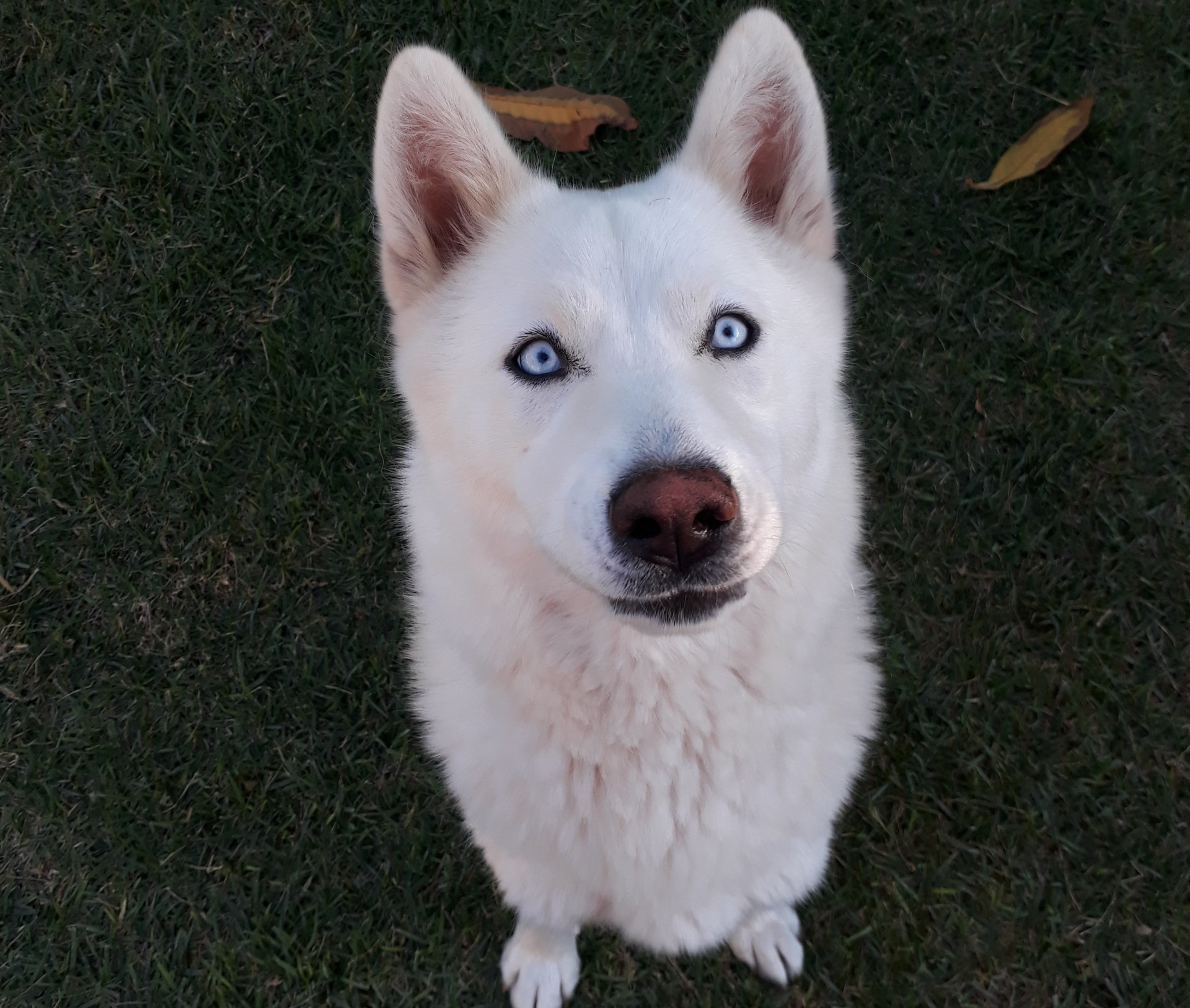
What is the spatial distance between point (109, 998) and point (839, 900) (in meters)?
2.72

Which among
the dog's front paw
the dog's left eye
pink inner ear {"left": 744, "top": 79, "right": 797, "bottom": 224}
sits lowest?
the dog's front paw

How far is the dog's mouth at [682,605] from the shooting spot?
5.78ft

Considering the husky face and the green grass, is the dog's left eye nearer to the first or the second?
the husky face

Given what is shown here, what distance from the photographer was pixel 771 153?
217 cm

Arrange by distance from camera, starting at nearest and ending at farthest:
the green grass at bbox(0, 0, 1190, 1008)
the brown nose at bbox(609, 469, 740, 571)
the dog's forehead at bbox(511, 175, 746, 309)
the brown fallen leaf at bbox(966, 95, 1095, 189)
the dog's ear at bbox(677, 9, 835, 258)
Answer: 1. the brown nose at bbox(609, 469, 740, 571)
2. the dog's forehead at bbox(511, 175, 746, 309)
3. the dog's ear at bbox(677, 9, 835, 258)
4. the green grass at bbox(0, 0, 1190, 1008)
5. the brown fallen leaf at bbox(966, 95, 1095, 189)

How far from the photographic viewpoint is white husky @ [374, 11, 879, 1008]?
1691 millimetres

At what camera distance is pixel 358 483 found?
11.8 feet

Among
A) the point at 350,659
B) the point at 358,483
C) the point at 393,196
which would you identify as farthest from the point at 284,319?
the point at 393,196

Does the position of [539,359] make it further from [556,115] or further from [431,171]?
[556,115]

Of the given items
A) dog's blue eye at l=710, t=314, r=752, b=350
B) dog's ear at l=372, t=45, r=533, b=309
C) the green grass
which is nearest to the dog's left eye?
dog's blue eye at l=710, t=314, r=752, b=350

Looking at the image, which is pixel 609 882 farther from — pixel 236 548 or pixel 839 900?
pixel 236 548

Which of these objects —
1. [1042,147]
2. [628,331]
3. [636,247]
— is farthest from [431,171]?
[1042,147]

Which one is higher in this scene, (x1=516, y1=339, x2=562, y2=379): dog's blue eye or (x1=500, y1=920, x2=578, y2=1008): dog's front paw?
(x1=516, y1=339, x2=562, y2=379): dog's blue eye

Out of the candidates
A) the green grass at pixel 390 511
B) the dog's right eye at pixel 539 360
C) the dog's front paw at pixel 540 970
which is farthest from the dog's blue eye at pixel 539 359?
the dog's front paw at pixel 540 970
